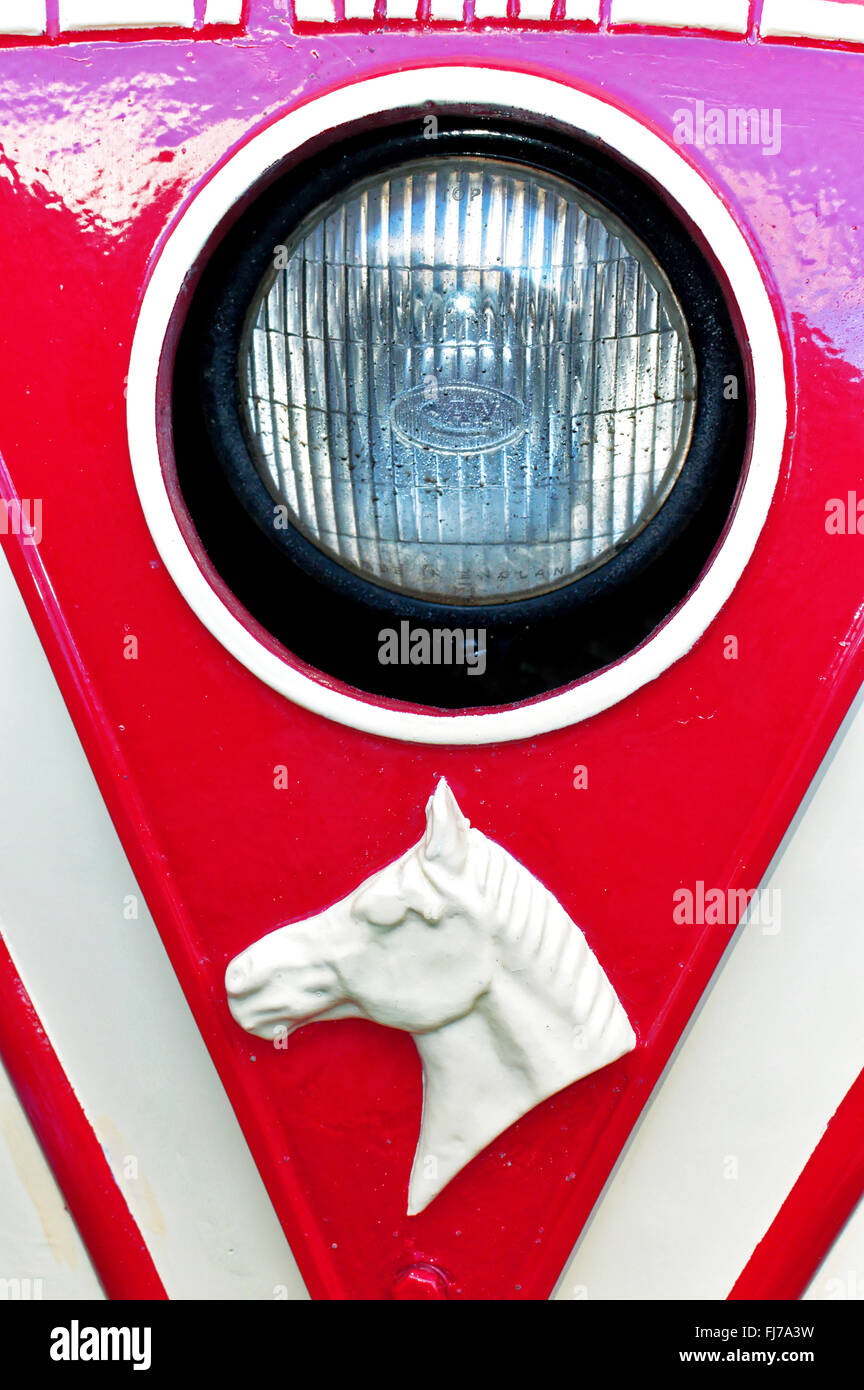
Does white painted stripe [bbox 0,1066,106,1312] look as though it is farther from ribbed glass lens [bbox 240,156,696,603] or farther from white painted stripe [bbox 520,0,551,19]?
white painted stripe [bbox 520,0,551,19]

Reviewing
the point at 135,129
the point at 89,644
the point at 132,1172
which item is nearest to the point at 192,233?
the point at 135,129

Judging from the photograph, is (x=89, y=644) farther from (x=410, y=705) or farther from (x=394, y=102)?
(x=394, y=102)

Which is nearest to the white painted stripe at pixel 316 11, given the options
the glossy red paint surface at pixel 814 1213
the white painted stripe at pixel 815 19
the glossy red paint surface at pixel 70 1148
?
the white painted stripe at pixel 815 19

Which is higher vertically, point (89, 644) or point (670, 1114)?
point (89, 644)

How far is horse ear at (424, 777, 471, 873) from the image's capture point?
87cm

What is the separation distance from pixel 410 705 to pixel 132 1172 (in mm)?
449

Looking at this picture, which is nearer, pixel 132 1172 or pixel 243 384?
pixel 243 384

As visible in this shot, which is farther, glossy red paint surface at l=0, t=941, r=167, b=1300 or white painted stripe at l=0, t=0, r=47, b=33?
glossy red paint surface at l=0, t=941, r=167, b=1300

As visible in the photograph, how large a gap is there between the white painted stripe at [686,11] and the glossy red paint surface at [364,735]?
0.02 meters

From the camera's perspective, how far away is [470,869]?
88 cm

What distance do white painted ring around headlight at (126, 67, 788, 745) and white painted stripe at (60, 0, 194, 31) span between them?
10cm

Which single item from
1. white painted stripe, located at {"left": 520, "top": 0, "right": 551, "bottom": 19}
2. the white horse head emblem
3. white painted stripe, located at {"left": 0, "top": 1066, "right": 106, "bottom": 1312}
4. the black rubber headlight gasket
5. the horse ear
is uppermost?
white painted stripe, located at {"left": 520, "top": 0, "right": 551, "bottom": 19}

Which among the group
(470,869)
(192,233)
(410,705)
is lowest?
(470,869)

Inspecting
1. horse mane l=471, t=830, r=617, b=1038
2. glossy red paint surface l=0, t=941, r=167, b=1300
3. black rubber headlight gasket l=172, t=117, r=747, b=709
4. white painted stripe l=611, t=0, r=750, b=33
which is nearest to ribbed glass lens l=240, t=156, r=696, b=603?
black rubber headlight gasket l=172, t=117, r=747, b=709
